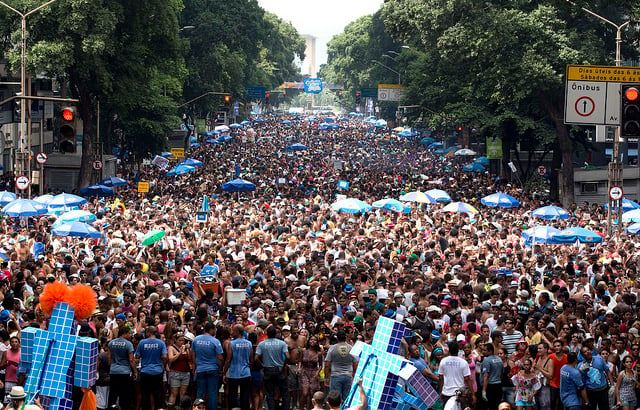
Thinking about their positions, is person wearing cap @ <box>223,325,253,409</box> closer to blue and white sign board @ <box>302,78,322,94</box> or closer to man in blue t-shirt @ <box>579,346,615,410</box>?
man in blue t-shirt @ <box>579,346,615,410</box>

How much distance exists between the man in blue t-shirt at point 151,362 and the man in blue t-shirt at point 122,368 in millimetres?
128

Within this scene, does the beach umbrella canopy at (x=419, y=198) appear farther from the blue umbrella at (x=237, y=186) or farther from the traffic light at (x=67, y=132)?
the traffic light at (x=67, y=132)

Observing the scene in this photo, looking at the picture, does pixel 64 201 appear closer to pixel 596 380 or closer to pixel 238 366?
pixel 238 366

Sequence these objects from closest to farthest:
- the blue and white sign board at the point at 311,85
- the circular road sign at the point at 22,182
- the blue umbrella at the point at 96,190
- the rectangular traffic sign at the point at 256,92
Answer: the circular road sign at the point at 22,182 → the blue umbrella at the point at 96,190 → the rectangular traffic sign at the point at 256,92 → the blue and white sign board at the point at 311,85

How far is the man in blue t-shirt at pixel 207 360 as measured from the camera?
518 inches

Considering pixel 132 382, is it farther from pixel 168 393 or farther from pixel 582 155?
pixel 582 155

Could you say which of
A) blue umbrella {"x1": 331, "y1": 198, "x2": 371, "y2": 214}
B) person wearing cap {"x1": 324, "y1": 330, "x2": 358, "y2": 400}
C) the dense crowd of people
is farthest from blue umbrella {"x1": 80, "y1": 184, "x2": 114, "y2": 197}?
person wearing cap {"x1": 324, "y1": 330, "x2": 358, "y2": 400}

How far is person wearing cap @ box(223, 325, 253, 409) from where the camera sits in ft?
43.6

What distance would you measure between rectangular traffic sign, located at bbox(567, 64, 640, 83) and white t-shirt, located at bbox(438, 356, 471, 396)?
13.5m

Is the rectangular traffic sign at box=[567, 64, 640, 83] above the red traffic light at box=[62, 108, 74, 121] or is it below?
above

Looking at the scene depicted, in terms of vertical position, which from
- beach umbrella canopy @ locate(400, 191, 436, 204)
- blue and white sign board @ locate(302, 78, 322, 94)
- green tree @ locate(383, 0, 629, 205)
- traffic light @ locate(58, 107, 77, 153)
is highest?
blue and white sign board @ locate(302, 78, 322, 94)

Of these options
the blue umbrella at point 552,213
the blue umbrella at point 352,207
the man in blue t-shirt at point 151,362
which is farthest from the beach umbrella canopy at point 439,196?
the man in blue t-shirt at point 151,362

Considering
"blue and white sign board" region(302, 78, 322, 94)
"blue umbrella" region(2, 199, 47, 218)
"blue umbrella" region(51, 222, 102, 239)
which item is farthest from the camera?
"blue and white sign board" region(302, 78, 322, 94)

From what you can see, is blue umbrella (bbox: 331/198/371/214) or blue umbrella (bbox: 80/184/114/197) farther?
blue umbrella (bbox: 80/184/114/197)
